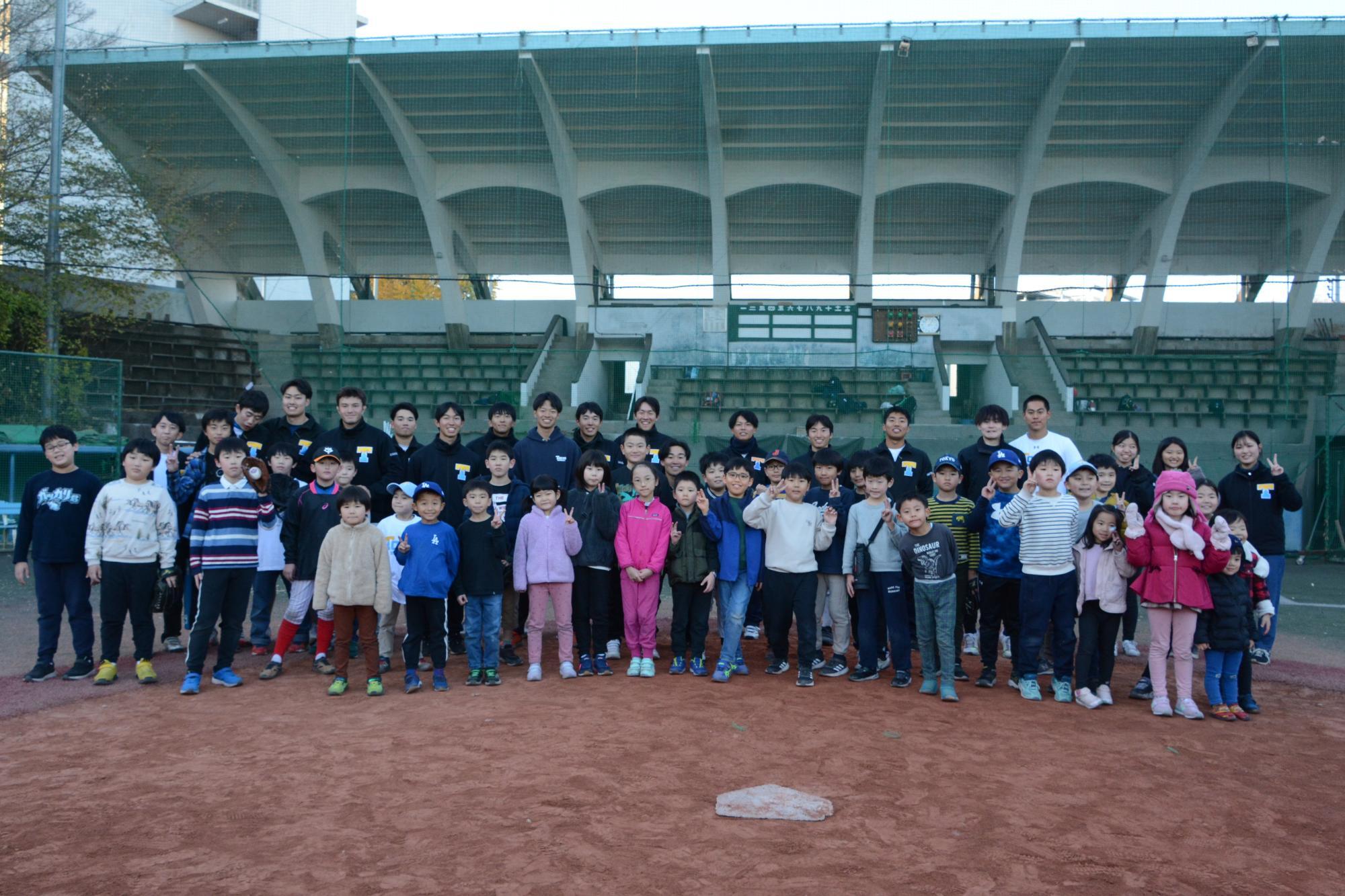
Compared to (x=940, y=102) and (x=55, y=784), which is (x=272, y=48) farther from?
(x=55, y=784)

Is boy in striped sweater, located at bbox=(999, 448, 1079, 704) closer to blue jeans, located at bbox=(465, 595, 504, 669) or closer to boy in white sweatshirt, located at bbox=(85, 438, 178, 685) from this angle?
blue jeans, located at bbox=(465, 595, 504, 669)

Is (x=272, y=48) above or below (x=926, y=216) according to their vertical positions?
above

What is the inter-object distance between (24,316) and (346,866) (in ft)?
59.5

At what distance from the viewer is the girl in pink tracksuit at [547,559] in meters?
6.61

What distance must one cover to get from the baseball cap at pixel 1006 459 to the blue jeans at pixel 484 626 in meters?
3.64

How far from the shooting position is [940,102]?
20141 mm

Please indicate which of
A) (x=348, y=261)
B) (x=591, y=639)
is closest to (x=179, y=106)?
(x=348, y=261)

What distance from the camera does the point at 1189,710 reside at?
18.9 ft

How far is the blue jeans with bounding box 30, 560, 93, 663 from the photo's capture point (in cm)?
640

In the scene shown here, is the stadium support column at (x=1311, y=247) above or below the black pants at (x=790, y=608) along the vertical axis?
above

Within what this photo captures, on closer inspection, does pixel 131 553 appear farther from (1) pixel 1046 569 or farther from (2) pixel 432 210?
(2) pixel 432 210

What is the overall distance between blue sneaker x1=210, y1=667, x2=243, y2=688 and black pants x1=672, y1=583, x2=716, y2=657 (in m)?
3.00

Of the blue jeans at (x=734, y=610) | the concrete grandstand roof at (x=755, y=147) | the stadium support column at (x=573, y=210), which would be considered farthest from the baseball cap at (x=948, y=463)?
the stadium support column at (x=573, y=210)

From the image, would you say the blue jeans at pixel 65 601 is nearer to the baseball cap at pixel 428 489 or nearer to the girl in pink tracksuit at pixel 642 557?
the baseball cap at pixel 428 489
